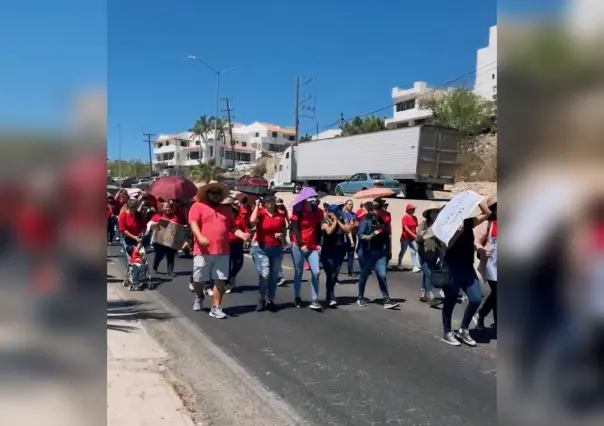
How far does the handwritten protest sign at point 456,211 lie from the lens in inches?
115

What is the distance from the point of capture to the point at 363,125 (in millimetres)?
62188

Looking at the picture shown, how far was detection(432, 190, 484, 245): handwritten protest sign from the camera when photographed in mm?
2928

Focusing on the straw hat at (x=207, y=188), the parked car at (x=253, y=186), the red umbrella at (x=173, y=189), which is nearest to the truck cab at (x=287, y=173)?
the parked car at (x=253, y=186)

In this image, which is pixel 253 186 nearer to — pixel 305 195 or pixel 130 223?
pixel 130 223

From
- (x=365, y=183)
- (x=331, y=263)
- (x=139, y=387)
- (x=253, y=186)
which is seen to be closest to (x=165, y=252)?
(x=253, y=186)

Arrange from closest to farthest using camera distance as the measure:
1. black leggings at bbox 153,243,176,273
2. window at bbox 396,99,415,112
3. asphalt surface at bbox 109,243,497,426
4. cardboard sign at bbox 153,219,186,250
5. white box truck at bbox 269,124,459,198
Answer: asphalt surface at bbox 109,243,497,426 → cardboard sign at bbox 153,219,186,250 → black leggings at bbox 153,243,176,273 → white box truck at bbox 269,124,459,198 → window at bbox 396,99,415,112

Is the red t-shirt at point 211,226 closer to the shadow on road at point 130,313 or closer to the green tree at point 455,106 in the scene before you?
the shadow on road at point 130,313

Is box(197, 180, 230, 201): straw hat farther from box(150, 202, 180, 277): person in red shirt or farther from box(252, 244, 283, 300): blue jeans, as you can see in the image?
box(150, 202, 180, 277): person in red shirt

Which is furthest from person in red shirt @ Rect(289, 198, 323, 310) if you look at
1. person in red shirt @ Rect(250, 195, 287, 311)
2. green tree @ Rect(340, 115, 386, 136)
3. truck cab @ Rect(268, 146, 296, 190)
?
green tree @ Rect(340, 115, 386, 136)

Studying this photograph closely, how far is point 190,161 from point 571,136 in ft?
314

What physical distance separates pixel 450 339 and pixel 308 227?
2.61 metres

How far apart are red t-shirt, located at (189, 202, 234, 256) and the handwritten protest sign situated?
3696mm

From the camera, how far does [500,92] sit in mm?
1132

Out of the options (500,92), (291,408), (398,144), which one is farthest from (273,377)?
(398,144)
